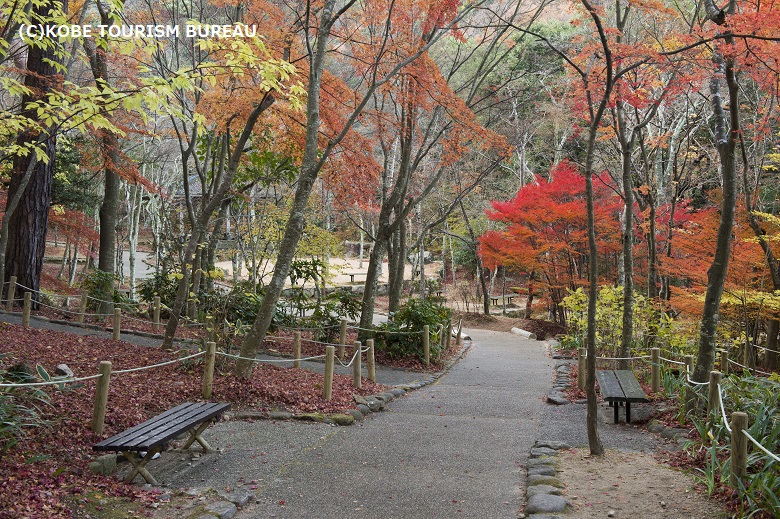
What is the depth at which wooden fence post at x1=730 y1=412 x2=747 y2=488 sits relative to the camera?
162 inches

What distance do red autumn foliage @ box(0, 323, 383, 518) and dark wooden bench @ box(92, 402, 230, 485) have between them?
215 mm

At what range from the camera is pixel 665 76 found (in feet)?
43.2

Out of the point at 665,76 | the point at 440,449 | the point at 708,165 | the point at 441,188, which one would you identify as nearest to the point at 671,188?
the point at 708,165

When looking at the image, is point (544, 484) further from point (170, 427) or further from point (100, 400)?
point (100, 400)

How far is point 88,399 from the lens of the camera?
5.98m

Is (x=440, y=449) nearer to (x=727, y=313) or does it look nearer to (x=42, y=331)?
(x=42, y=331)

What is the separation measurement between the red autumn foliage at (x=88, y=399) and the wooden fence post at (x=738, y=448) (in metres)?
4.28

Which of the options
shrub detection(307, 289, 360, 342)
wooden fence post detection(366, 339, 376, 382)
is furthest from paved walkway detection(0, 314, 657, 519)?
shrub detection(307, 289, 360, 342)

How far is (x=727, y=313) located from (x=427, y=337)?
6723 millimetres

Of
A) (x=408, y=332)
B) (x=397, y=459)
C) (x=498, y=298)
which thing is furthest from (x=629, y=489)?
(x=498, y=298)

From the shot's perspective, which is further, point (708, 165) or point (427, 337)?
point (708, 165)

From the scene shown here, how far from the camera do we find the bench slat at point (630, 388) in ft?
23.3

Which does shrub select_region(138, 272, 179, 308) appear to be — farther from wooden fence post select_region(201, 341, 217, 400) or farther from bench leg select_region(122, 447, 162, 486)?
bench leg select_region(122, 447, 162, 486)

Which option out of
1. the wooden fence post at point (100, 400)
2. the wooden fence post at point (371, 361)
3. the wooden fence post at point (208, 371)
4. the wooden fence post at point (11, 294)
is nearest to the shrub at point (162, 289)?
the wooden fence post at point (11, 294)
